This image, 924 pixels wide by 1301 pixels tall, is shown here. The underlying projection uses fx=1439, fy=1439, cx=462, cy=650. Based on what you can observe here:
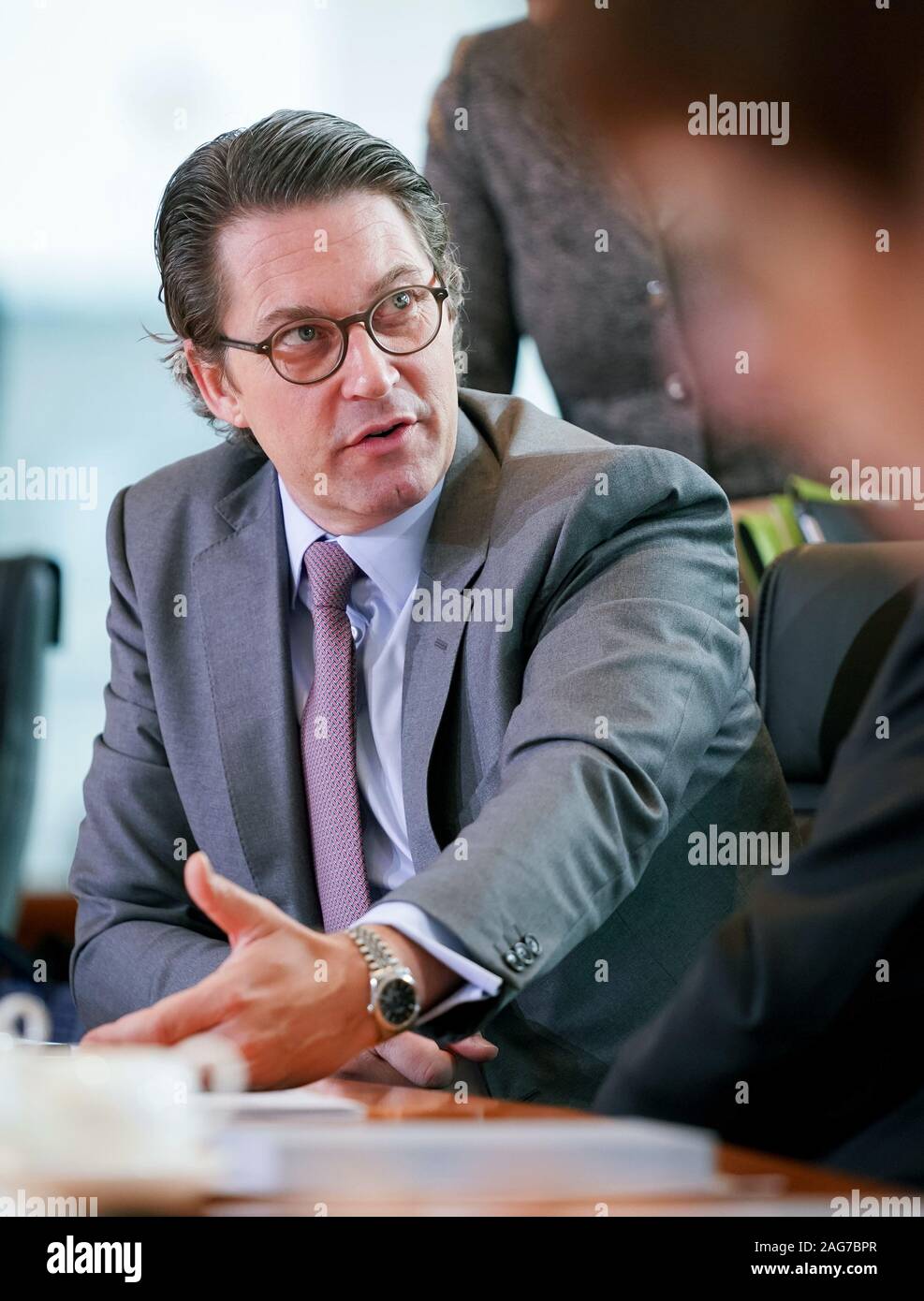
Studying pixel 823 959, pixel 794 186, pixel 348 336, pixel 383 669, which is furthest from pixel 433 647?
pixel 794 186

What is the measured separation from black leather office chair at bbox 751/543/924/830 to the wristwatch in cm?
75

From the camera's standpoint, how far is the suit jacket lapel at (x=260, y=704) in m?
1.59

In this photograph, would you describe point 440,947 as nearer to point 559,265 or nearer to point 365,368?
point 365,368

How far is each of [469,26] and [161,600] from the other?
3.66 ft

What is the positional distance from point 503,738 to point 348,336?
0.47 meters

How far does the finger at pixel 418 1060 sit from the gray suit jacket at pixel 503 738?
0.27 ft

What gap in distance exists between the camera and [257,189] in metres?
1.58

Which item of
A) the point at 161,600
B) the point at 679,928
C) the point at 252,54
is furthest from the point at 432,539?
the point at 252,54

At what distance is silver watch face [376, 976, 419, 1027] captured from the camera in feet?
3.44

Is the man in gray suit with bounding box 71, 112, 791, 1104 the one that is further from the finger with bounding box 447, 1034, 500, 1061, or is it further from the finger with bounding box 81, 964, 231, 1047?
the finger with bounding box 81, 964, 231, 1047

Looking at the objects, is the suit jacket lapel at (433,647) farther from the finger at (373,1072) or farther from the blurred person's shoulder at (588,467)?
the finger at (373,1072)

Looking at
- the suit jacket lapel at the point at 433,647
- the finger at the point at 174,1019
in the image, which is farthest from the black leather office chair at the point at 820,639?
the finger at the point at 174,1019
